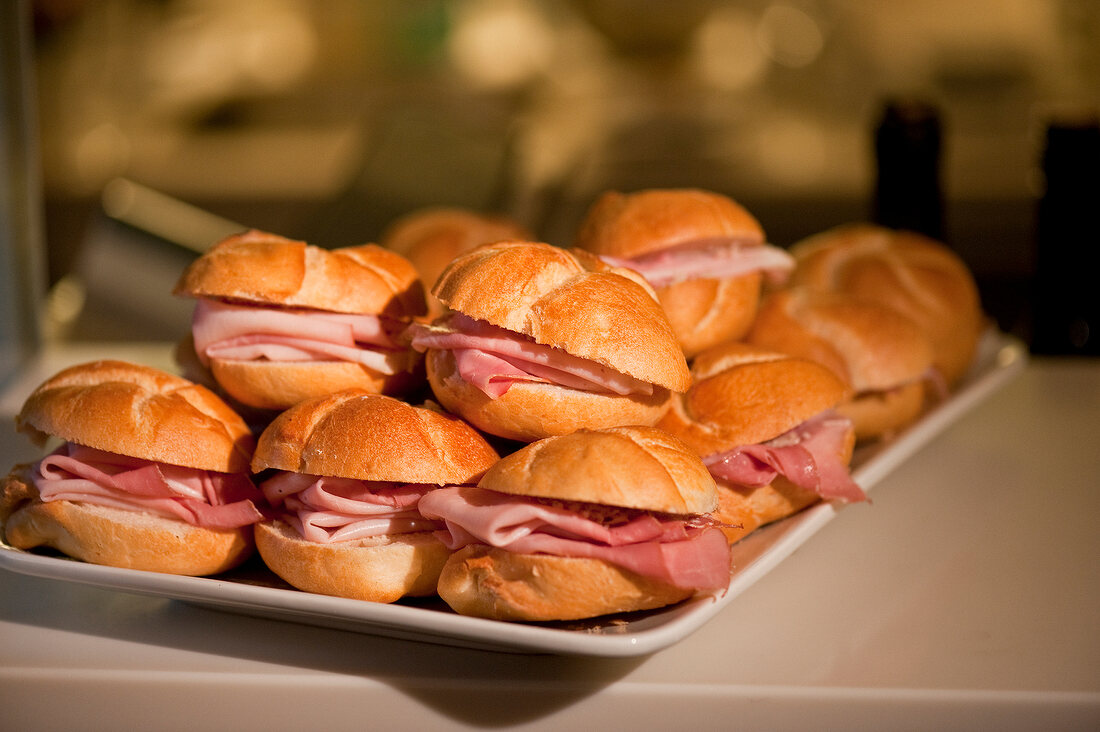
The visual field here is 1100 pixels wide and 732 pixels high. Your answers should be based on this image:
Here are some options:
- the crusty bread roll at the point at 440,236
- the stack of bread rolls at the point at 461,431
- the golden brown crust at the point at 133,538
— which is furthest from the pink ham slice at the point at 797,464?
the crusty bread roll at the point at 440,236

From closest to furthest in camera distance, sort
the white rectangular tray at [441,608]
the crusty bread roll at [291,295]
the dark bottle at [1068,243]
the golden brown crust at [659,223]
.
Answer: the white rectangular tray at [441,608] < the crusty bread roll at [291,295] < the golden brown crust at [659,223] < the dark bottle at [1068,243]

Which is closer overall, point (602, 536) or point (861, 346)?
point (602, 536)

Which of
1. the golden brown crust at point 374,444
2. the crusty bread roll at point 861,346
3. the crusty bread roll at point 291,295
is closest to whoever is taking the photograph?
the golden brown crust at point 374,444

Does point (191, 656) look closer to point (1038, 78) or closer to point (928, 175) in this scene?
point (928, 175)

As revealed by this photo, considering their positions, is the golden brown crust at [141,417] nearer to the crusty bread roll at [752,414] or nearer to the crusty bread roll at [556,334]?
the crusty bread roll at [556,334]

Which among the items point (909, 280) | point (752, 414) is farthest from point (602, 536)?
point (909, 280)

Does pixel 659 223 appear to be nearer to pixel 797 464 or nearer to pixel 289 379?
pixel 797 464

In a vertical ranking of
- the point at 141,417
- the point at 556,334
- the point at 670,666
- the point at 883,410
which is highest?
the point at 556,334

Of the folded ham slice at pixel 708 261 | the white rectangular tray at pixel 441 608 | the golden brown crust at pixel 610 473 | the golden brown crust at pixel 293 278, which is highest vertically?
the golden brown crust at pixel 293 278
